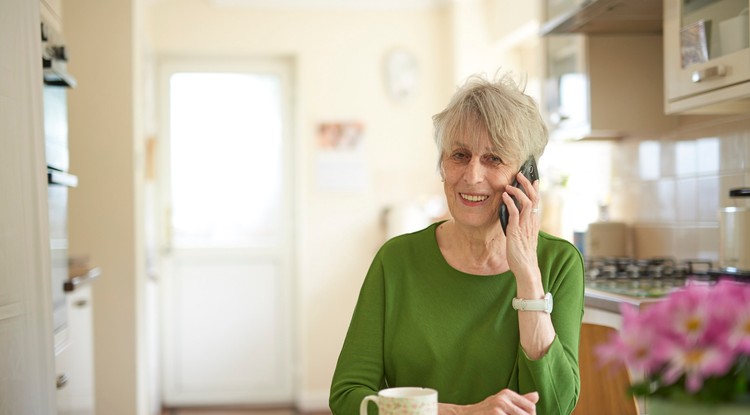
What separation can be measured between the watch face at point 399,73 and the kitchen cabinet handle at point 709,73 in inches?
119

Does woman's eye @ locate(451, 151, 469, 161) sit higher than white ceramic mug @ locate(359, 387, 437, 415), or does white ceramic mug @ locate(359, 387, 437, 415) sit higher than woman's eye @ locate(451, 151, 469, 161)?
woman's eye @ locate(451, 151, 469, 161)

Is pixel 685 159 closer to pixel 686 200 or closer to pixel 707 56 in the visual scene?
pixel 686 200

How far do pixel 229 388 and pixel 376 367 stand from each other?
4.01 meters

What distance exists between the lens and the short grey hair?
5.41 feet

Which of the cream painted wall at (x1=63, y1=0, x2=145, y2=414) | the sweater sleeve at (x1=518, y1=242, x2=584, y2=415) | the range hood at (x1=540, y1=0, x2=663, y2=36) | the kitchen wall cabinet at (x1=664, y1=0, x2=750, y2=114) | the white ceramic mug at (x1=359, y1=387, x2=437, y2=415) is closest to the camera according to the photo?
the white ceramic mug at (x1=359, y1=387, x2=437, y2=415)

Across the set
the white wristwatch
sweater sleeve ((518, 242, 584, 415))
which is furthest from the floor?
the white wristwatch

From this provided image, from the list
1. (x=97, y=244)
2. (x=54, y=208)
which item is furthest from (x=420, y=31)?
(x=54, y=208)

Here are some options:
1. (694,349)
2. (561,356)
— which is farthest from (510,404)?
(694,349)

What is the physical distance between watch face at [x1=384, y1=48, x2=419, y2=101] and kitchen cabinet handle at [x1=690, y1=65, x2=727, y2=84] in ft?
9.95

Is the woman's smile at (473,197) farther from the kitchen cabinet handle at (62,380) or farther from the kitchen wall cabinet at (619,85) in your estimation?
the kitchen wall cabinet at (619,85)

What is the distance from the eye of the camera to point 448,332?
162 cm

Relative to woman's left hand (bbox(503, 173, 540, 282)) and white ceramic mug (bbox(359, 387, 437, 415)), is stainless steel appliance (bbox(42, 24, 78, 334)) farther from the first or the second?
white ceramic mug (bbox(359, 387, 437, 415))

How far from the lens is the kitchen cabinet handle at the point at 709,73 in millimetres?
2207

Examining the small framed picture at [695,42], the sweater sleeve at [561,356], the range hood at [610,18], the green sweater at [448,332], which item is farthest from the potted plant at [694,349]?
the range hood at [610,18]
